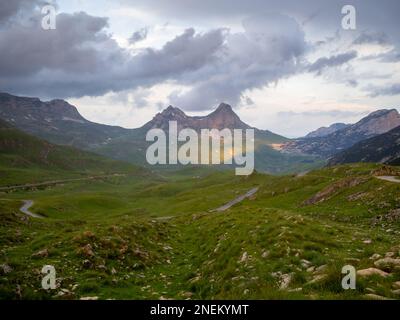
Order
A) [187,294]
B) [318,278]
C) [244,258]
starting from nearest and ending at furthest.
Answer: [318,278] < [187,294] < [244,258]

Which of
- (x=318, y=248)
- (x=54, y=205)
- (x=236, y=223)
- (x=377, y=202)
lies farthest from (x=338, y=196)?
(x=54, y=205)

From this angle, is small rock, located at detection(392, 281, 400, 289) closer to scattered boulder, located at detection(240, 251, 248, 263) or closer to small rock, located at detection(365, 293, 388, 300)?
small rock, located at detection(365, 293, 388, 300)

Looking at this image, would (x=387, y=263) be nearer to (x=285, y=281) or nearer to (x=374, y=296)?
(x=374, y=296)

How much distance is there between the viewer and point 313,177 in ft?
316

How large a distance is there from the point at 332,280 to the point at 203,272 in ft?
28.1

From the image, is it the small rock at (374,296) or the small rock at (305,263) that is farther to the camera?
the small rock at (305,263)

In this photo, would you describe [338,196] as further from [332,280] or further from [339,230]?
[332,280]

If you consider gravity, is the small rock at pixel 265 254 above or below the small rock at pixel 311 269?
below

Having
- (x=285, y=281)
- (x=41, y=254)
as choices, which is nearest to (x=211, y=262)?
(x=285, y=281)

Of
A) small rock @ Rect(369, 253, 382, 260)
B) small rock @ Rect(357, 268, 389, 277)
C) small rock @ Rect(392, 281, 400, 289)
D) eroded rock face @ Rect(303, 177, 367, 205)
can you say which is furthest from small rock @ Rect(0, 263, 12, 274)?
eroded rock face @ Rect(303, 177, 367, 205)

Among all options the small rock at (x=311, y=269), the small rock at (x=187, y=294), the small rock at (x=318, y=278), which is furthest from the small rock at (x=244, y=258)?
the small rock at (x=318, y=278)

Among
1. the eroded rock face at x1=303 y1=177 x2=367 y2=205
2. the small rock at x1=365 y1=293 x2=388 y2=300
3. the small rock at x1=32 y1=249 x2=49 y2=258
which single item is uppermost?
the eroded rock face at x1=303 y1=177 x2=367 y2=205

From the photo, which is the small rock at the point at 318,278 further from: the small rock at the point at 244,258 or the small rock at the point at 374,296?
the small rock at the point at 244,258
